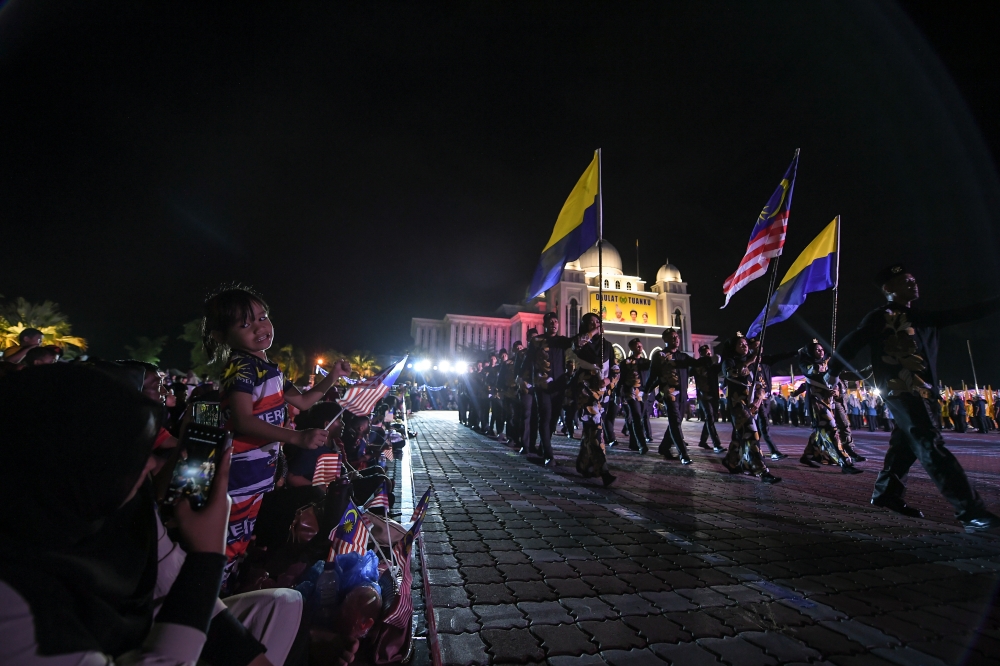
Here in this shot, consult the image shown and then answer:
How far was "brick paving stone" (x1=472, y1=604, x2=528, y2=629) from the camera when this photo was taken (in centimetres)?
233

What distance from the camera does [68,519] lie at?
894mm

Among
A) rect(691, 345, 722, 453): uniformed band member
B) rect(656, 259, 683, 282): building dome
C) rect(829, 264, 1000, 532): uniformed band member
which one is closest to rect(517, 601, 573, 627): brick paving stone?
rect(829, 264, 1000, 532): uniformed band member

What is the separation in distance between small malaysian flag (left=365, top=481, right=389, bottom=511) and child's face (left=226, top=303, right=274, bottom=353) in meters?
1.11

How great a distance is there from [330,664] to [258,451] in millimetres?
978

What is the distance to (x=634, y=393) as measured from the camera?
36.3 feet

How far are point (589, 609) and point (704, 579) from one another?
36.8 inches

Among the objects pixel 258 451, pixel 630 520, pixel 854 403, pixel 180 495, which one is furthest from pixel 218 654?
pixel 854 403

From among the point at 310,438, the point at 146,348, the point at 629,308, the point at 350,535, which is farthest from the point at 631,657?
the point at 629,308

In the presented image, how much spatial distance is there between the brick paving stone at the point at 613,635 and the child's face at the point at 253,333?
219 cm

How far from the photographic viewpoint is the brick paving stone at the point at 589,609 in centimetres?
243

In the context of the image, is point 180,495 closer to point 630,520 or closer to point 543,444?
point 630,520

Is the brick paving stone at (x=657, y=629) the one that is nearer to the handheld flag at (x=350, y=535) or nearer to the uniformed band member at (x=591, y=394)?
the handheld flag at (x=350, y=535)

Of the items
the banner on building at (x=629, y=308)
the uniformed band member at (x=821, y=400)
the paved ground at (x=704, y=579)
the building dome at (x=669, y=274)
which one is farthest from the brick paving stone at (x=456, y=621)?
the building dome at (x=669, y=274)

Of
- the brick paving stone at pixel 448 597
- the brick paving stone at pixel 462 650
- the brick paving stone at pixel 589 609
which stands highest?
the brick paving stone at pixel 589 609
